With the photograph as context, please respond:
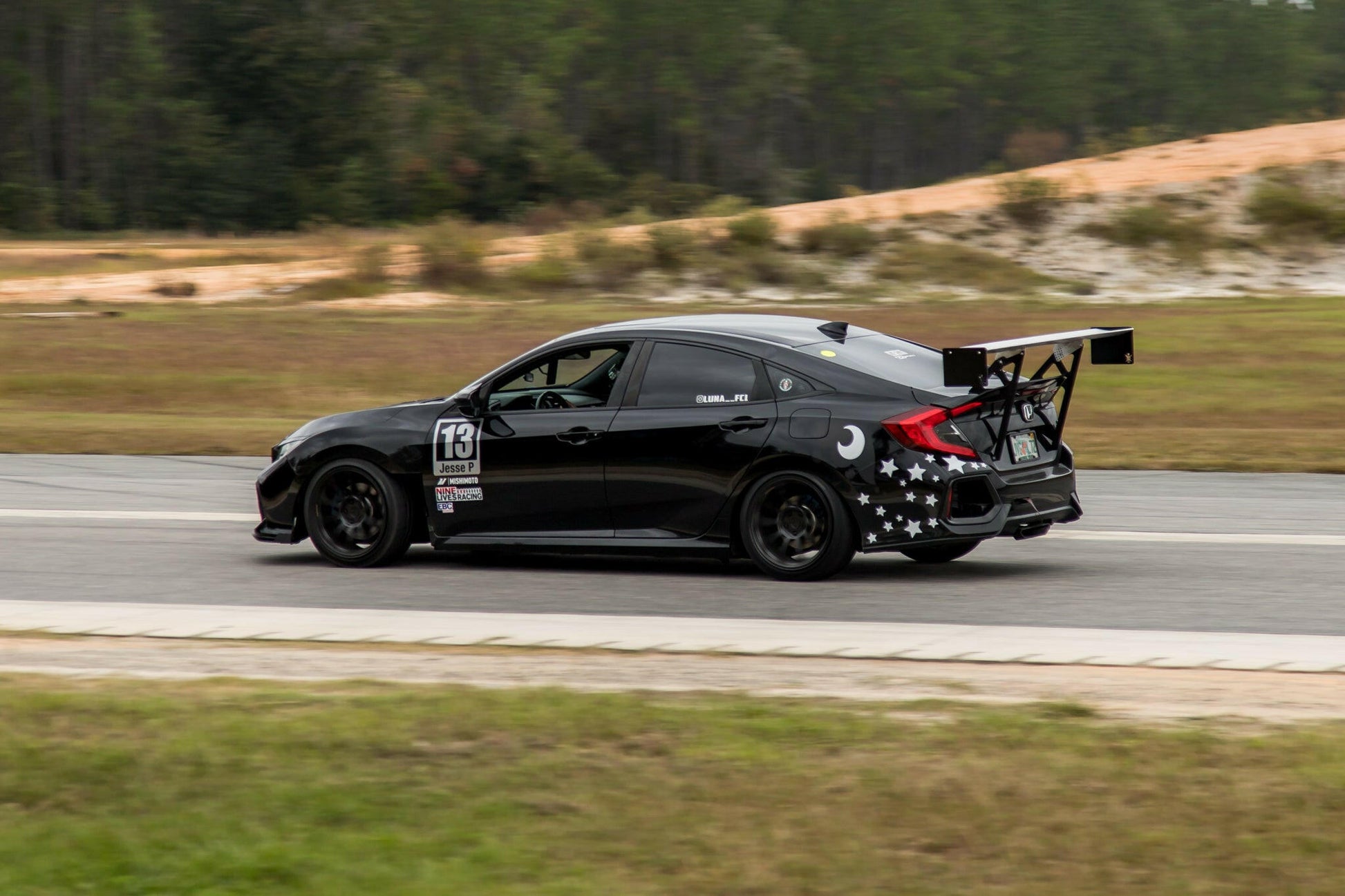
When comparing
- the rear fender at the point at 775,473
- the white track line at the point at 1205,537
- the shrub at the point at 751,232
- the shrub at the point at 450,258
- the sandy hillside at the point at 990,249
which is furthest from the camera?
the shrub at the point at 751,232

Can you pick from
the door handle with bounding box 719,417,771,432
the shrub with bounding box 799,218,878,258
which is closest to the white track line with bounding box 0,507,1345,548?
the door handle with bounding box 719,417,771,432

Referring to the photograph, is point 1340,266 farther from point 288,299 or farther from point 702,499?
point 702,499

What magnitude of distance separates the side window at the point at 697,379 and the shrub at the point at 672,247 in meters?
24.8

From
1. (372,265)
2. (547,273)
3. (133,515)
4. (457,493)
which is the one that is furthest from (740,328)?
(372,265)

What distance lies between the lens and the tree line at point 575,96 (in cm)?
6938

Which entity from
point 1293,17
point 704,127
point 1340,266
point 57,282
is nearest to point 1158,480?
point 1340,266

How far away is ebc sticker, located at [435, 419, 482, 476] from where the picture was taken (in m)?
10.1

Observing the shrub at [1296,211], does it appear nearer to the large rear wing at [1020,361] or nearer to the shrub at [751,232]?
the shrub at [751,232]

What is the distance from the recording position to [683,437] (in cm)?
966

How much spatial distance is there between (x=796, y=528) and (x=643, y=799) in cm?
463

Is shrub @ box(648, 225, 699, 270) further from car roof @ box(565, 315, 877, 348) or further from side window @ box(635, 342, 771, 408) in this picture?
side window @ box(635, 342, 771, 408)

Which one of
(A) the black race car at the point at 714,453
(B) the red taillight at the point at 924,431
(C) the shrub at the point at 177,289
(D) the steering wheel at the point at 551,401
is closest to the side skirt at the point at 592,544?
(A) the black race car at the point at 714,453

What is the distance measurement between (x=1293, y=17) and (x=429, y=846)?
373 feet

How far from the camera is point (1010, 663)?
24.2ft
